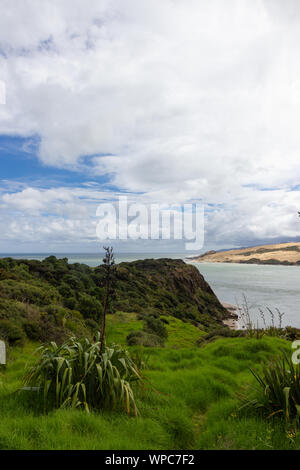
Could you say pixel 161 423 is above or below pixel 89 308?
above

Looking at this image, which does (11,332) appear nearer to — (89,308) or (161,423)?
(161,423)

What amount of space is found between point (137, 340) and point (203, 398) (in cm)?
760

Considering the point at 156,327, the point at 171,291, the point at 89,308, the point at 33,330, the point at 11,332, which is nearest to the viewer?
the point at 11,332

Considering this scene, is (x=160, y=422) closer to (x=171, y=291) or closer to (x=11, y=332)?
(x=11, y=332)

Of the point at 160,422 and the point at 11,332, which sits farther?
the point at 11,332

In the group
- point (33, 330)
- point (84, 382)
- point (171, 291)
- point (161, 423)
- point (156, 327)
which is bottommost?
point (171, 291)

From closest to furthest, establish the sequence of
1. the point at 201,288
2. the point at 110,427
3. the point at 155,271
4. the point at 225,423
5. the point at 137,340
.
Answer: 1. the point at 110,427
2. the point at 225,423
3. the point at 137,340
4. the point at 155,271
5. the point at 201,288

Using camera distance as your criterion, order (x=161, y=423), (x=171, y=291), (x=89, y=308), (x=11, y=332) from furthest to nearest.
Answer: (x=171, y=291) < (x=89, y=308) < (x=11, y=332) < (x=161, y=423)

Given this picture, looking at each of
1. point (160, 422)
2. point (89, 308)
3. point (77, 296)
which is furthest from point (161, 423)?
point (77, 296)

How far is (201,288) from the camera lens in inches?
2196

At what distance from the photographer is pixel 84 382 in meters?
4.34
